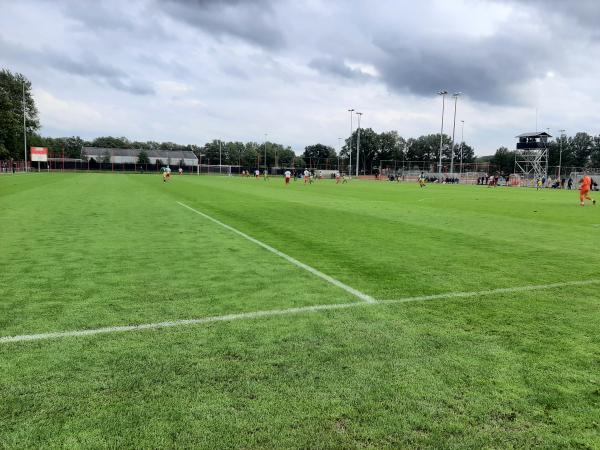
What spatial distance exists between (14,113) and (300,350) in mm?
110134

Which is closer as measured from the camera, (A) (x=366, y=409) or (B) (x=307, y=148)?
(A) (x=366, y=409)

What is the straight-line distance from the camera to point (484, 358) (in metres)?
4.31

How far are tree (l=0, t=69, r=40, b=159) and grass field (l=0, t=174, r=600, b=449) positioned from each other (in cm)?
9725

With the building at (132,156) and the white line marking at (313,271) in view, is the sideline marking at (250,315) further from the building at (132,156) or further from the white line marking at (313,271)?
the building at (132,156)

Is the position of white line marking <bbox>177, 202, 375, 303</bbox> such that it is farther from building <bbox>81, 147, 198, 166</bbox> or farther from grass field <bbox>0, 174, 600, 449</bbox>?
building <bbox>81, 147, 198, 166</bbox>

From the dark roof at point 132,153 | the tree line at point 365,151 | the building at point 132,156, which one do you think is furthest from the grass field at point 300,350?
the dark roof at point 132,153

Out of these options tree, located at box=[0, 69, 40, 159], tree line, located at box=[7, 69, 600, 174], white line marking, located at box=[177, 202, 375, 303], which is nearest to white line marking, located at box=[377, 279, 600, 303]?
white line marking, located at box=[177, 202, 375, 303]

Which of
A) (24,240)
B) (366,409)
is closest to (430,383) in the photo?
(366,409)

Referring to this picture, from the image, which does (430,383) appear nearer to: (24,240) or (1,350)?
(1,350)

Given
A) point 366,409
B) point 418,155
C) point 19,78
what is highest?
point 19,78

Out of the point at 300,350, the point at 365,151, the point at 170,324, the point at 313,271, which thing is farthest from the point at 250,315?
the point at 365,151

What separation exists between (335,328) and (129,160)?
15451cm

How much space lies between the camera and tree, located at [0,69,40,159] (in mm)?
89438

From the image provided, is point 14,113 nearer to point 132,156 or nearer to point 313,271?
point 132,156
